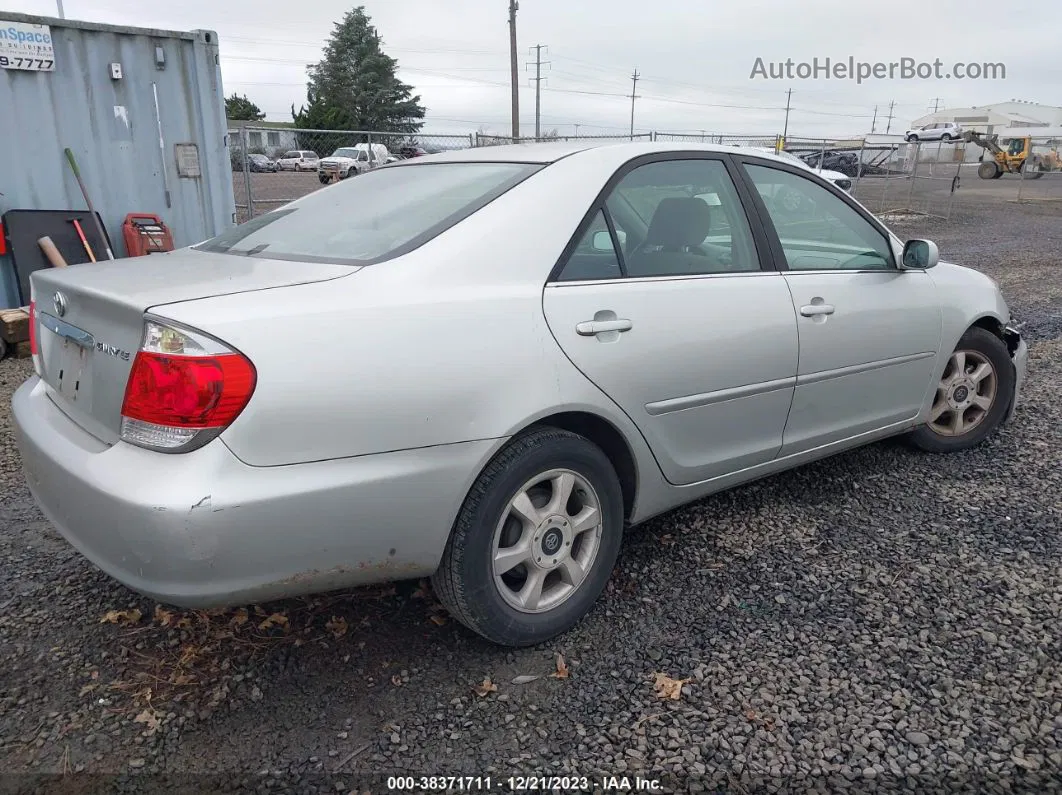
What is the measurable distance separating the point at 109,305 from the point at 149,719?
1.16 meters

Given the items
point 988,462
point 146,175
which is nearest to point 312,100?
point 146,175

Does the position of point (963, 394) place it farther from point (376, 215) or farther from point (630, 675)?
point (376, 215)

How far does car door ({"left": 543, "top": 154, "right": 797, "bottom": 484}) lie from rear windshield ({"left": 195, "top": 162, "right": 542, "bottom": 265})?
395 mm

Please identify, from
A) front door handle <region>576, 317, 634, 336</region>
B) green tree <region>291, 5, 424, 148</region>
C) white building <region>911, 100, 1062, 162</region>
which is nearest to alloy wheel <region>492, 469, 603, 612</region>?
front door handle <region>576, 317, 634, 336</region>

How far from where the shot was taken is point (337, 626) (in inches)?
106

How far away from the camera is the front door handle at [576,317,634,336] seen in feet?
8.19

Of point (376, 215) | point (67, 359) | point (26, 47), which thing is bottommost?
point (67, 359)

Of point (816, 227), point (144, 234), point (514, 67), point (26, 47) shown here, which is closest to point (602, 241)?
point (816, 227)

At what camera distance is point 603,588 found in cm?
277

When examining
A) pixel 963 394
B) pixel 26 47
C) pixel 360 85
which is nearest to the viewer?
pixel 963 394

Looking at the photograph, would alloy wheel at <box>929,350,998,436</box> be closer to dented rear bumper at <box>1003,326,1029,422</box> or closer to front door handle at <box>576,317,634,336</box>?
dented rear bumper at <box>1003,326,1029,422</box>

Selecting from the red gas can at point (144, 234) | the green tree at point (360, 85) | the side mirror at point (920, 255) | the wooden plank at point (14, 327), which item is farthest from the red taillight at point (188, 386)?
the green tree at point (360, 85)

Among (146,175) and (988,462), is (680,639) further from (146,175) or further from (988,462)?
(146,175)

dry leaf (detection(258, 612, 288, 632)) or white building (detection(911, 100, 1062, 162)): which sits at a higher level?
white building (detection(911, 100, 1062, 162))
